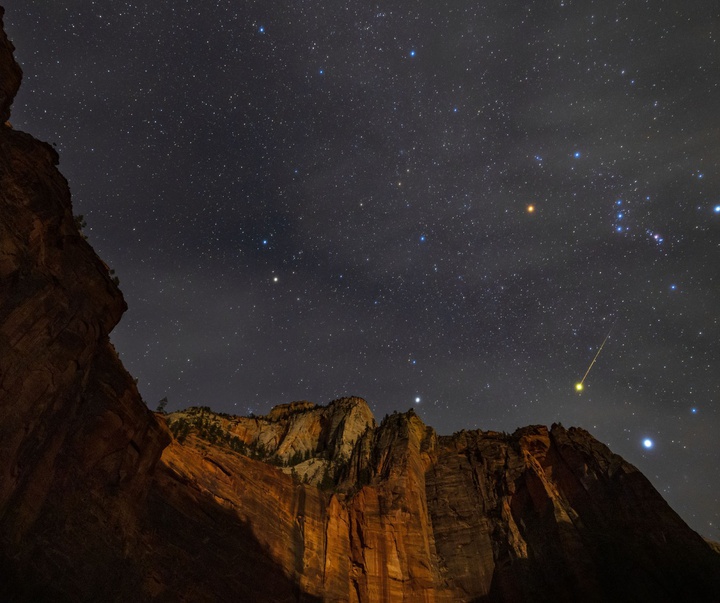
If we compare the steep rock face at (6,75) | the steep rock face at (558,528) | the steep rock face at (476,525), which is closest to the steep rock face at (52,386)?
the steep rock face at (6,75)

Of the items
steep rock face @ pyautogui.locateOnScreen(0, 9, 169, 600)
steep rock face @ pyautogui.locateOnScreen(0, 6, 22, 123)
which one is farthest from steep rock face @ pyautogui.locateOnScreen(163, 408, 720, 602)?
steep rock face @ pyautogui.locateOnScreen(0, 6, 22, 123)

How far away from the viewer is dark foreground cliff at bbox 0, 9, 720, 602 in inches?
849

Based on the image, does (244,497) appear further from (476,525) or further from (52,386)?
(476,525)

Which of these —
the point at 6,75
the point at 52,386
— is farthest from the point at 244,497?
the point at 6,75

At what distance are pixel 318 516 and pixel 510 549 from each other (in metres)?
18.2

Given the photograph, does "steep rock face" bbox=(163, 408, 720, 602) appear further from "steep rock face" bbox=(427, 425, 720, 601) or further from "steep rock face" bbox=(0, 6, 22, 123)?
"steep rock face" bbox=(0, 6, 22, 123)

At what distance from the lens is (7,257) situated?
21.2 metres

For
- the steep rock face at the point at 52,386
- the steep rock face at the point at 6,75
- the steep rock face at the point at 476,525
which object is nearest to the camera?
the steep rock face at the point at 52,386

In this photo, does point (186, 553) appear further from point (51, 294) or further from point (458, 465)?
point (458, 465)

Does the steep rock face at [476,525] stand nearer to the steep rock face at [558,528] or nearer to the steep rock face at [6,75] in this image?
the steep rock face at [558,528]

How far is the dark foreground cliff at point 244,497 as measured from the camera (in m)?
21.6

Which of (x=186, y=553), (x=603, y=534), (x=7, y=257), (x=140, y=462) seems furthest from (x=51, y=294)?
(x=603, y=534)

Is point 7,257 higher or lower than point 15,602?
higher

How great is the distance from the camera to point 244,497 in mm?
35906
